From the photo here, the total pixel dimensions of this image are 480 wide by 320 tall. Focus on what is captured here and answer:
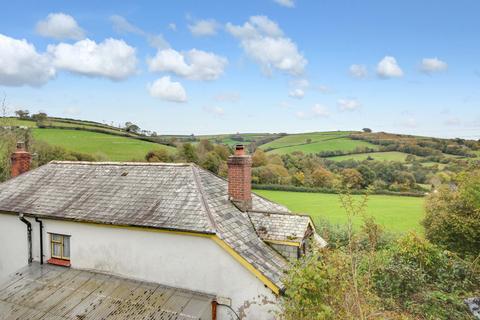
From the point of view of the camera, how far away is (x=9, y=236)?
1461 centimetres

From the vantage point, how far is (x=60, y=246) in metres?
13.6

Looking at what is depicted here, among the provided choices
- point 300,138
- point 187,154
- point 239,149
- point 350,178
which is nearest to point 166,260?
point 239,149

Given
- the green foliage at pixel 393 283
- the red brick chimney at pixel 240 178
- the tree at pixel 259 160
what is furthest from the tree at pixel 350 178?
the tree at pixel 259 160

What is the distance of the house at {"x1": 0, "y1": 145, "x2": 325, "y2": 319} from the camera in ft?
34.5

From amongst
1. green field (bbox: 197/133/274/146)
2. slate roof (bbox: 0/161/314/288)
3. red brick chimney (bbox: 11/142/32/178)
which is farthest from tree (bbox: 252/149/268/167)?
slate roof (bbox: 0/161/314/288)

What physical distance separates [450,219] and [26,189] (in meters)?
26.1

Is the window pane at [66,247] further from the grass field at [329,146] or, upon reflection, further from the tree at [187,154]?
the grass field at [329,146]

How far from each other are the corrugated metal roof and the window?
97cm

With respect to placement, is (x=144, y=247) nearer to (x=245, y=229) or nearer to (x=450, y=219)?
(x=245, y=229)

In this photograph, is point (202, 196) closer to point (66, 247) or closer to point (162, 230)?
point (162, 230)

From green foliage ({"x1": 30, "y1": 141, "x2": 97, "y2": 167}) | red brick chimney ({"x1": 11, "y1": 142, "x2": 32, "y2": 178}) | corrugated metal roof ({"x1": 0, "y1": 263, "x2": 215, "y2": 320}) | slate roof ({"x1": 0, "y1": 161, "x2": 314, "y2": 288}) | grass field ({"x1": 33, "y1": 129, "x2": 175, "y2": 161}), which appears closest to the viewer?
corrugated metal roof ({"x1": 0, "y1": 263, "x2": 215, "y2": 320})

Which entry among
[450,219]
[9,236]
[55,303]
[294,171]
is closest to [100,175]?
[9,236]

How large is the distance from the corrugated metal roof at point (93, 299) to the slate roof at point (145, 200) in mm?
2028

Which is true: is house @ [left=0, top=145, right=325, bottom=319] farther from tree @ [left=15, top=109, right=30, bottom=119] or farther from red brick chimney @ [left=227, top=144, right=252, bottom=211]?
tree @ [left=15, top=109, right=30, bottom=119]
